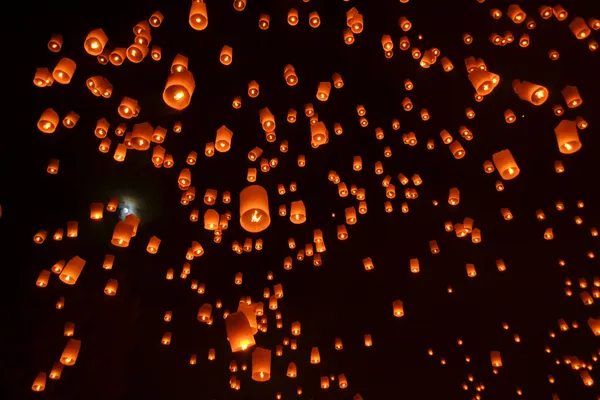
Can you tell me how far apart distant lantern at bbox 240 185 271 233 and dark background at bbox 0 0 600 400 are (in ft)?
9.85

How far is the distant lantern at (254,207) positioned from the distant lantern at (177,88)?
0.80m

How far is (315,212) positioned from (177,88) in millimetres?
4133

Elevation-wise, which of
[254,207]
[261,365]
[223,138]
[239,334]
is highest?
[254,207]

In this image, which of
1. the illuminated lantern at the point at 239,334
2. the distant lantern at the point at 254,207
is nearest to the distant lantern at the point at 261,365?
the illuminated lantern at the point at 239,334

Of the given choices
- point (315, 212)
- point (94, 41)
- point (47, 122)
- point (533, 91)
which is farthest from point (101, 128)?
point (533, 91)

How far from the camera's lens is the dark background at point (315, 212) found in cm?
517

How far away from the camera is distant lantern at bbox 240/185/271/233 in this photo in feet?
8.64

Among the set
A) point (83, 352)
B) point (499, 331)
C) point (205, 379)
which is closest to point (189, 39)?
point (83, 352)

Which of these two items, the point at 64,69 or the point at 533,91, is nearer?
the point at 533,91

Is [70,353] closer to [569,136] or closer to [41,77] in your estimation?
[41,77]

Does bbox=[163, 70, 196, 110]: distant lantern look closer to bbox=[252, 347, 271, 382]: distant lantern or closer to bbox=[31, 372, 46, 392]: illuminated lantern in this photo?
bbox=[252, 347, 271, 382]: distant lantern

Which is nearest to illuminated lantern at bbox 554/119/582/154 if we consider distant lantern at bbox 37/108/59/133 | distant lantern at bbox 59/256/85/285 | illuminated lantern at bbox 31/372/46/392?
distant lantern at bbox 37/108/59/133

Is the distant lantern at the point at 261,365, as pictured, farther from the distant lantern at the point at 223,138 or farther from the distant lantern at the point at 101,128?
the distant lantern at the point at 101,128

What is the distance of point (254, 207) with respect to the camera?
2.61 m
